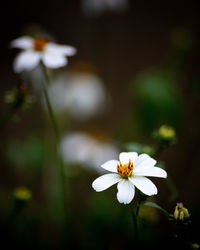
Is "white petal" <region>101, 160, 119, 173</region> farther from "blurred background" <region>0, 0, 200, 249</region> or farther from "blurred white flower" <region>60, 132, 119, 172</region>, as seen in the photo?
"blurred white flower" <region>60, 132, 119, 172</region>

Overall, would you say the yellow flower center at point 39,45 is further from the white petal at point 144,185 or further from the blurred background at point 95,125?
Answer: the white petal at point 144,185

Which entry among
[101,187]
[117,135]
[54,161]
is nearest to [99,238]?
[54,161]

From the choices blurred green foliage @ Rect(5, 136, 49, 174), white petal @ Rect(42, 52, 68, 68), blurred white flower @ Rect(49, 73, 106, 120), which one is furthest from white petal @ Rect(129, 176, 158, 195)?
blurred white flower @ Rect(49, 73, 106, 120)

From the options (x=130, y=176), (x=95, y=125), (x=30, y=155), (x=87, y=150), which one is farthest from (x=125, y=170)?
(x=95, y=125)

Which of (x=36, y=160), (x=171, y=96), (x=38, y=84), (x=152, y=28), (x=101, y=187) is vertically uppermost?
(x=152, y=28)

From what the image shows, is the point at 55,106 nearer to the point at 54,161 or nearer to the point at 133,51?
the point at 54,161

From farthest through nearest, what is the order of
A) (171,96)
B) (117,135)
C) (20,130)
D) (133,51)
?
(133,51), (20,130), (117,135), (171,96)
